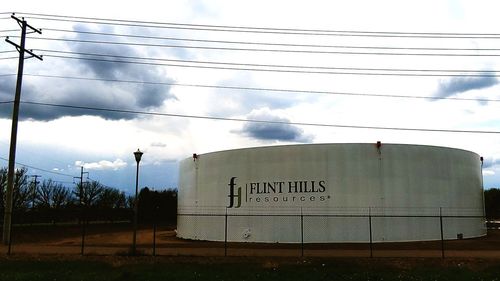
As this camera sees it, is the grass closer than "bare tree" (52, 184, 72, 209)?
Yes

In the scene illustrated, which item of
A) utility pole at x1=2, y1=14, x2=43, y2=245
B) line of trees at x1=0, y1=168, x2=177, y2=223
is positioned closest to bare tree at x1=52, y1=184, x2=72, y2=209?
line of trees at x1=0, y1=168, x2=177, y2=223

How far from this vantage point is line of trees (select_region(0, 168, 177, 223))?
7412 centimetres

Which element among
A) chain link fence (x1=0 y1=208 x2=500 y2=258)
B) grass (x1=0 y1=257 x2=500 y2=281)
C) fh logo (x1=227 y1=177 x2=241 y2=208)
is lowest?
grass (x1=0 y1=257 x2=500 y2=281)

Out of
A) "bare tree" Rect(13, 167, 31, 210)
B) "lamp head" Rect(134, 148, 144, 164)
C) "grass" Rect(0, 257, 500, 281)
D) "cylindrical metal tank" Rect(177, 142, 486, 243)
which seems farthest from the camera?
"bare tree" Rect(13, 167, 31, 210)

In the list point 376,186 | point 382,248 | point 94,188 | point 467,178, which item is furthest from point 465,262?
point 94,188

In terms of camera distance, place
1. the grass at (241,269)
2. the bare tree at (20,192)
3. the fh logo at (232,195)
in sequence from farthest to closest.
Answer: the bare tree at (20,192)
the fh logo at (232,195)
the grass at (241,269)

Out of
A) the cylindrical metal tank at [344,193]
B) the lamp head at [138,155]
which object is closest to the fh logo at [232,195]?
the cylindrical metal tank at [344,193]

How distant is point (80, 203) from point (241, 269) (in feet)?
249

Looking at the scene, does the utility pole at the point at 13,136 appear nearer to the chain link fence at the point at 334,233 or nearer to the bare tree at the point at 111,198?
the chain link fence at the point at 334,233

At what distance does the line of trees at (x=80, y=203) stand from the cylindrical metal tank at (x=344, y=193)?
3252 centimetres

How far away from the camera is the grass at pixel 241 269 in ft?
59.8

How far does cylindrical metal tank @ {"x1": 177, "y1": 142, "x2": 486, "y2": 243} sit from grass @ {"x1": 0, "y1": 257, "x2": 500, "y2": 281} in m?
9.19

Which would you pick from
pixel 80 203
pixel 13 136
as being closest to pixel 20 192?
pixel 80 203

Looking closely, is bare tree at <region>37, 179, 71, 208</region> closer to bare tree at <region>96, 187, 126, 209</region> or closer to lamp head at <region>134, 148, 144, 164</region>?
bare tree at <region>96, 187, 126, 209</region>
